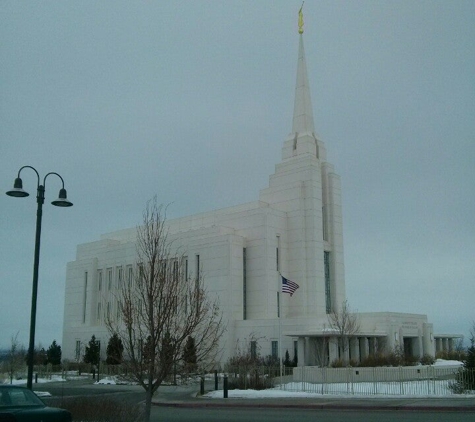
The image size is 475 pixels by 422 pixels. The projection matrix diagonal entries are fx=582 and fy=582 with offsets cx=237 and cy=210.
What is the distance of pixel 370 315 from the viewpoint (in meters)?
52.5

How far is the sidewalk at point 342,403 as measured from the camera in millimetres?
21188

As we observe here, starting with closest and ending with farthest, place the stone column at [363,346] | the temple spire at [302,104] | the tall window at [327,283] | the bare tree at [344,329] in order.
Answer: the bare tree at [344,329] < the stone column at [363,346] < the tall window at [327,283] < the temple spire at [302,104]

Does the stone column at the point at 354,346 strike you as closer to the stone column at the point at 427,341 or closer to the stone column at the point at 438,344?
the stone column at the point at 427,341

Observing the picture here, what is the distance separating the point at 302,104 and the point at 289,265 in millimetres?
18825

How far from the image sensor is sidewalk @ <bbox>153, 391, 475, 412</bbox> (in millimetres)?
21188

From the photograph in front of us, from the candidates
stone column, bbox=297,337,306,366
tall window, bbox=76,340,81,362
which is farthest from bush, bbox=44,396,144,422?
tall window, bbox=76,340,81,362

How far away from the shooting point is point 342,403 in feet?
76.0

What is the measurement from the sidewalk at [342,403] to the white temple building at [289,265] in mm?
22021

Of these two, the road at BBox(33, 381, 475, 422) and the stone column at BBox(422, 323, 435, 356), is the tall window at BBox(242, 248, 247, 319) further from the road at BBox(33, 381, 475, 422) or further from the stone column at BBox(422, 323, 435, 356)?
the road at BBox(33, 381, 475, 422)

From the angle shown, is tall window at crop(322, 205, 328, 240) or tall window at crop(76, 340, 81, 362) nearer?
tall window at crop(322, 205, 328, 240)

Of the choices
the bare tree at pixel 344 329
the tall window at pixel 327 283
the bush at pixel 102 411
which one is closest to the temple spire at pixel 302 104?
the tall window at pixel 327 283

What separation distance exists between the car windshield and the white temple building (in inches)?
1456

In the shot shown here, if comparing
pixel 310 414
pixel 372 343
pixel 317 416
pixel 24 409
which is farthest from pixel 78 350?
pixel 24 409

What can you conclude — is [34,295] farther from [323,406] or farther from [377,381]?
[377,381]
